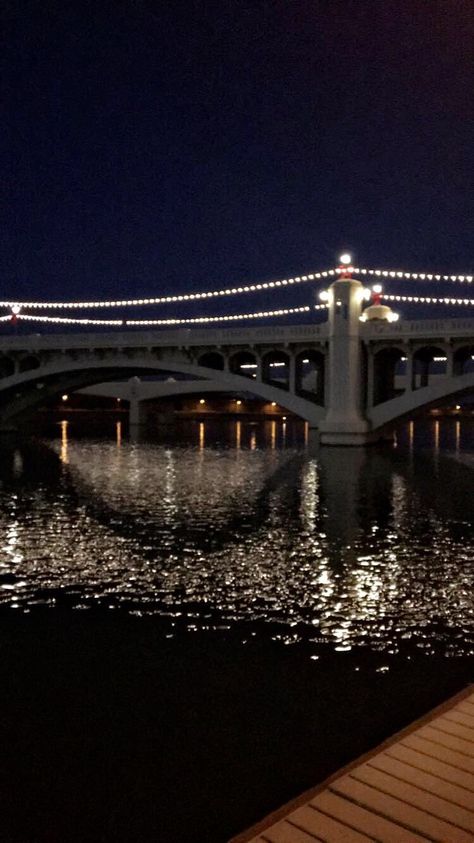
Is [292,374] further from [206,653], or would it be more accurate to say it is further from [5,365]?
[206,653]

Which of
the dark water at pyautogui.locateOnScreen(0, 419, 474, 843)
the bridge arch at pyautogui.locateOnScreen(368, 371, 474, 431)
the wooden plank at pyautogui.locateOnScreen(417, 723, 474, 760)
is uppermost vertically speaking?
the bridge arch at pyautogui.locateOnScreen(368, 371, 474, 431)

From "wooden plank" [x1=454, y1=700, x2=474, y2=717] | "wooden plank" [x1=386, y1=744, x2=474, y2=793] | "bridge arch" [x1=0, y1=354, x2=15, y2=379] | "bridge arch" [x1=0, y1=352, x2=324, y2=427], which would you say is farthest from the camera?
"bridge arch" [x1=0, y1=354, x2=15, y2=379]

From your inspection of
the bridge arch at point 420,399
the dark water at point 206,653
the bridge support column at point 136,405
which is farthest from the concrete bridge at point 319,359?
the dark water at point 206,653

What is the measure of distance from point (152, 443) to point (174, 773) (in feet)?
174

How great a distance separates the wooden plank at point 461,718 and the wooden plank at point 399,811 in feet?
5.18

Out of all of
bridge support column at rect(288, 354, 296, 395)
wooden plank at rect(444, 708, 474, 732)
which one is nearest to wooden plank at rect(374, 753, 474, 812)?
wooden plank at rect(444, 708, 474, 732)

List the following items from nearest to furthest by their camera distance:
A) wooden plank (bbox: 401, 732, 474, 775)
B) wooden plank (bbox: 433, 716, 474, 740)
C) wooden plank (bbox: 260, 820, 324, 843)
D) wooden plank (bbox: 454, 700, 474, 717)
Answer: wooden plank (bbox: 260, 820, 324, 843) → wooden plank (bbox: 401, 732, 474, 775) → wooden plank (bbox: 433, 716, 474, 740) → wooden plank (bbox: 454, 700, 474, 717)

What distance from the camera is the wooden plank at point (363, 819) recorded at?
15.5 ft

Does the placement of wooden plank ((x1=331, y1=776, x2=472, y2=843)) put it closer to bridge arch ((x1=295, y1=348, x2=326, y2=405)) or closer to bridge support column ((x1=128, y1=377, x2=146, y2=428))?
bridge arch ((x1=295, y1=348, x2=326, y2=405))

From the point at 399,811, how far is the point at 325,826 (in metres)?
0.59

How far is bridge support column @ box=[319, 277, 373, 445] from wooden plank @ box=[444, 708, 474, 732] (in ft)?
148

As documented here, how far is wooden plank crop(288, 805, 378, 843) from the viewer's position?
4.68m

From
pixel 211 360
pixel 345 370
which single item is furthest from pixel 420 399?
pixel 211 360

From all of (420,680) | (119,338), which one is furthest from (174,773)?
(119,338)
